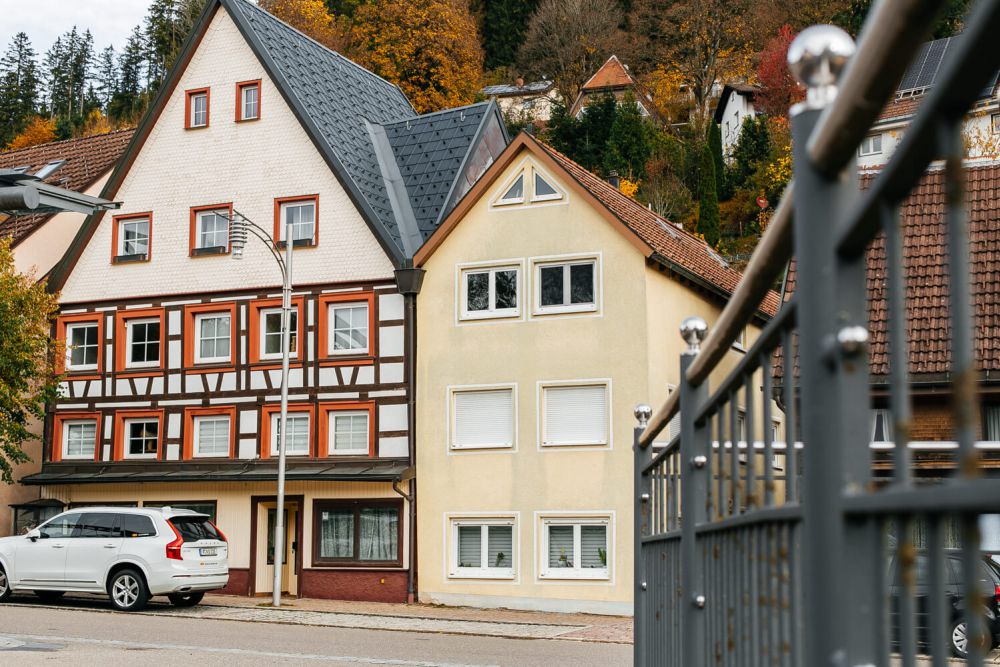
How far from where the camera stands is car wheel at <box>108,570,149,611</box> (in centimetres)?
2278

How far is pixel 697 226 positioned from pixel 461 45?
15.8m

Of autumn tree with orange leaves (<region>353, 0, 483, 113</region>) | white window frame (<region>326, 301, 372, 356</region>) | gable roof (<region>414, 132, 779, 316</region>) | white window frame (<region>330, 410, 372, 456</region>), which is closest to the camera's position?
gable roof (<region>414, 132, 779, 316</region>)

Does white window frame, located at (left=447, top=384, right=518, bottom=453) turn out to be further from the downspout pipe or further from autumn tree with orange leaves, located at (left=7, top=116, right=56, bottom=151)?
autumn tree with orange leaves, located at (left=7, top=116, right=56, bottom=151)

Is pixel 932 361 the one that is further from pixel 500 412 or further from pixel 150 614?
pixel 500 412

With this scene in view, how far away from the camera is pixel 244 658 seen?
15.5 m

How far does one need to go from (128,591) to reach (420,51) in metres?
44.4


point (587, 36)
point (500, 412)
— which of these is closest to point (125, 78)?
Result: point (587, 36)

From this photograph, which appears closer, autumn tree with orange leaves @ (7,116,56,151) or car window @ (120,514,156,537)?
car window @ (120,514,156,537)

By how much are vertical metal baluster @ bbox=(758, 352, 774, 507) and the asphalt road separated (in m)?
13.0

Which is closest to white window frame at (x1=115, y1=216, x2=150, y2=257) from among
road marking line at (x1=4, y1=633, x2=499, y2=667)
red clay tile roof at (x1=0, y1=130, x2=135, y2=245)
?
red clay tile roof at (x1=0, y1=130, x2=135, y2=245)

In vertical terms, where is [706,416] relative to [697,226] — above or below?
below

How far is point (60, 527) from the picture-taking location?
23688 mm

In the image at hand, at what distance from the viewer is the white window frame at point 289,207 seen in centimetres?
2947

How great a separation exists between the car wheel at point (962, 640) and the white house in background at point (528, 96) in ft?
245
